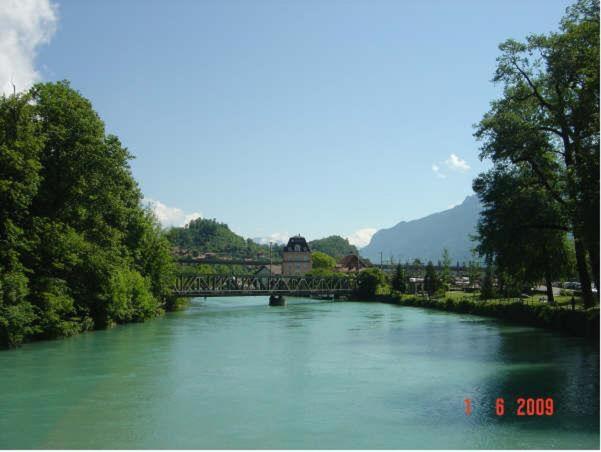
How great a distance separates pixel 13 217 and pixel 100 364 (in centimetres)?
990

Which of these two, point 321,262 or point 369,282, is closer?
point 369,282

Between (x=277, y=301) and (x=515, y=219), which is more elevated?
(x=515, y=219)

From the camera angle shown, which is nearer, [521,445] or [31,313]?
[521,445]

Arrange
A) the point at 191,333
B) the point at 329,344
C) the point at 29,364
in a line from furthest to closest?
1. the point at 191,333
2. the point at 329,344
3. the point at 29,364

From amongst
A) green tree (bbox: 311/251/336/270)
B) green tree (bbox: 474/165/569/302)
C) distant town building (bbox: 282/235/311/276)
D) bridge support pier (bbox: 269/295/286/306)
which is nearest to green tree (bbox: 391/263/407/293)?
bridge support pier (bbox: 269/295/286/306)

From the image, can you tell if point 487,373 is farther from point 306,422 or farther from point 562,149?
point 562,149

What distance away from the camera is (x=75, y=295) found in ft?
133

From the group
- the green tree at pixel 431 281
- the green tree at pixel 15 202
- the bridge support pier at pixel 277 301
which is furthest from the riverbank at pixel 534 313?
the green tree at pixel 15 202

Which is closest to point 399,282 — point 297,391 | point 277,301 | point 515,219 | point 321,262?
point 277,301

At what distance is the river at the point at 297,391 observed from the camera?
16.5 metres

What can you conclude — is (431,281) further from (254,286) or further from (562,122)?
(562,122)

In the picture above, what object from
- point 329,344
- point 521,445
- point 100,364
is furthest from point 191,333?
point 521,445
